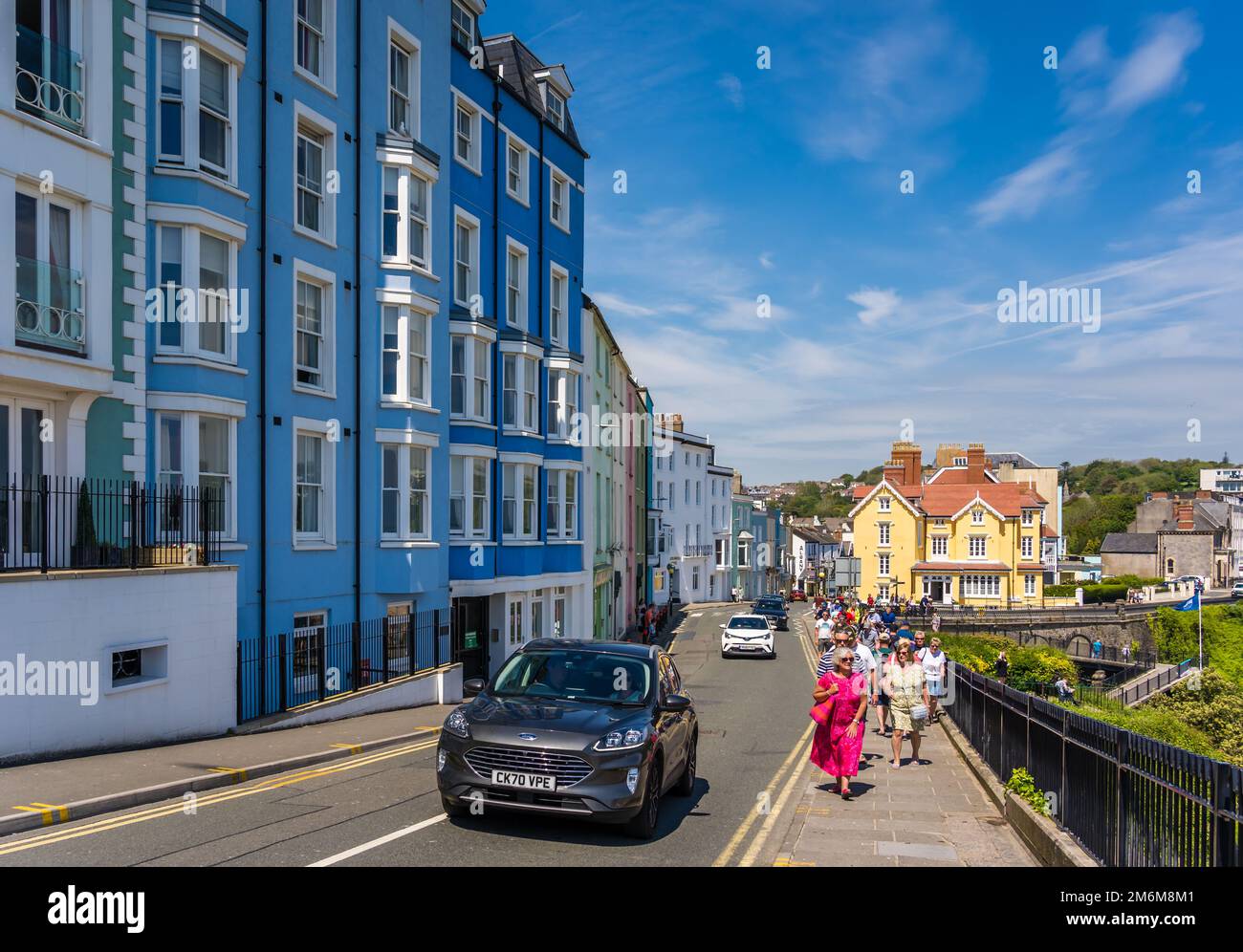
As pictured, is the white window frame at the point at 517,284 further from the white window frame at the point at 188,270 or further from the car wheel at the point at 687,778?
the car wheel at the point at 687,778

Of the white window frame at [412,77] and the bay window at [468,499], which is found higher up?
the white window frame at [412,77]

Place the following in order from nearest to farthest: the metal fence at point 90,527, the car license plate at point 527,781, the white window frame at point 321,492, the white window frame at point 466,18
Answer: the car license plate at point 527,781
the metal fence at point 90,527
the white window frame at point 321,492
the white window frame at point 466,18

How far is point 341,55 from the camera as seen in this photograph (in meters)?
19.8

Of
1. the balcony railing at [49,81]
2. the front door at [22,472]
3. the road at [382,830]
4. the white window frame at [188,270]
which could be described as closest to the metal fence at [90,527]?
the front door at [22,472]

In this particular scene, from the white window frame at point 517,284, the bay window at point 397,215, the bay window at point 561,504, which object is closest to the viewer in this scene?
the bay window at point 397,215

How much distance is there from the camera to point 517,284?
28.0 meters

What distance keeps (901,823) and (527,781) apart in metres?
4.21

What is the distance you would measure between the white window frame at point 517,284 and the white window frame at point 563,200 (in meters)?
2.35

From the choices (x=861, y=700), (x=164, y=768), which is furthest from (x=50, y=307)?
(x=861, y=700)

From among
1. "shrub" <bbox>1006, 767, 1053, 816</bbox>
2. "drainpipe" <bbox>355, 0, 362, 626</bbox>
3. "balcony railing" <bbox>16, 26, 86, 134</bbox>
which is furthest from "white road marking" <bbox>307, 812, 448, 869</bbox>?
"drainpipe" <bbox>355, 0, 362, 626</bbox>

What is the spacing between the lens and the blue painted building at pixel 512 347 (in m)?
24.8

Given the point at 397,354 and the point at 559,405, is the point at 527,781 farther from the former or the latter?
the point at 559,405

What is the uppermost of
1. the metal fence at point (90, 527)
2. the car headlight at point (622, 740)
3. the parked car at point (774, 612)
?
the metal fence at point (90, 527)
